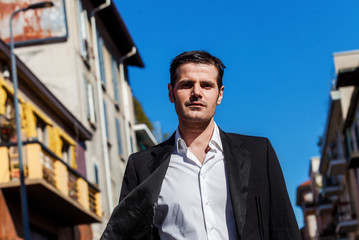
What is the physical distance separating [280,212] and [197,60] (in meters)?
0.79

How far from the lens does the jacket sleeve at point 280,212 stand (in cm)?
352

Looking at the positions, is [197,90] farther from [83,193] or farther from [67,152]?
[67,152]

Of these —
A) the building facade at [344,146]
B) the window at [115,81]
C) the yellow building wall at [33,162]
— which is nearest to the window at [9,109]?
the yellow building wall at [33,162]

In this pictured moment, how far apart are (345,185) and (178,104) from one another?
168 feet

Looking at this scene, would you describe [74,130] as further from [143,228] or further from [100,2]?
[143,228]

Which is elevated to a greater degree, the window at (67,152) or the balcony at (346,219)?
the window at (67,152)

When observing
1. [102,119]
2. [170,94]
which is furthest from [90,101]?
[170,94]

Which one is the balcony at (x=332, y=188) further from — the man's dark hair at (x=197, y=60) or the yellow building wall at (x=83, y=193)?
the man's dark hair at (x=197, y=60)

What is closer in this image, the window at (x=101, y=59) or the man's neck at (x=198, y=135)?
the man's neck at (x=198, y=135)

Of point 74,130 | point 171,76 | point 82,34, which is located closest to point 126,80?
point 82,34

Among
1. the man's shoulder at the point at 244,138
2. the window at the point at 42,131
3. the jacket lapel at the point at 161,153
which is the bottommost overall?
the window at the point at 42,131

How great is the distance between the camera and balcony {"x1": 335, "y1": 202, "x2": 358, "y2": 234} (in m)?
49.7

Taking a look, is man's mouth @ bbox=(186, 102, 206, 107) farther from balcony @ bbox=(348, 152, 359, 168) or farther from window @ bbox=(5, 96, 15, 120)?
balcony @ bbox=(348, 152, 359, 168)

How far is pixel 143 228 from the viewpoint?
11.8ft
